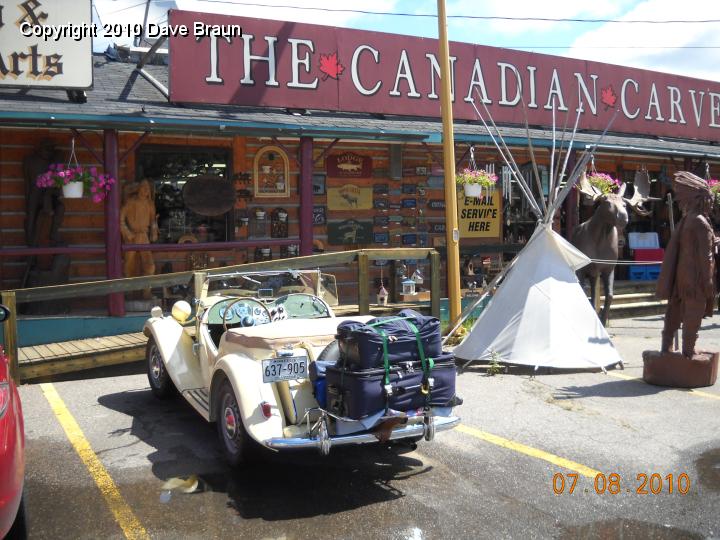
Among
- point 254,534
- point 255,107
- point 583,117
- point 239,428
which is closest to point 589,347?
point 239,428

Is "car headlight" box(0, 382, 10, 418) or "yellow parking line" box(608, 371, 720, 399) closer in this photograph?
"car headlight" box(0, 382, 10, 418)

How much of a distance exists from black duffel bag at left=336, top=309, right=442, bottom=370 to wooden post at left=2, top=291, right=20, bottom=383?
468cm

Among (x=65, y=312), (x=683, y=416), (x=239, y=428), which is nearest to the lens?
(x=239, y=428)

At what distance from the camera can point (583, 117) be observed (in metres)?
16.0

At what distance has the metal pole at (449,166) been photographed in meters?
10.1

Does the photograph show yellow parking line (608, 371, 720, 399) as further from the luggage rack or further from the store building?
the luggage rack

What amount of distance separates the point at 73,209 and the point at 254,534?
9.18 m

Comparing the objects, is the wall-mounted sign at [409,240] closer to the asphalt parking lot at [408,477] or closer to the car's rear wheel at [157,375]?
the asphalt parking lot at [408,477]

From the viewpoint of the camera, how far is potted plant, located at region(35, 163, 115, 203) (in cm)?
1027

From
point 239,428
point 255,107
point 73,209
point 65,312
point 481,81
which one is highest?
point 481,81

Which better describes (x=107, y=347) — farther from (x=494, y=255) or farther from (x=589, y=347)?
(x=494, y=255)

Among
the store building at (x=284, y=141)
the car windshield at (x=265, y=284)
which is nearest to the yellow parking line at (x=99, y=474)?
the car windshield at (x=265, y=284)

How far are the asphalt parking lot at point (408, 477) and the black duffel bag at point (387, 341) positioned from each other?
3.20ft
